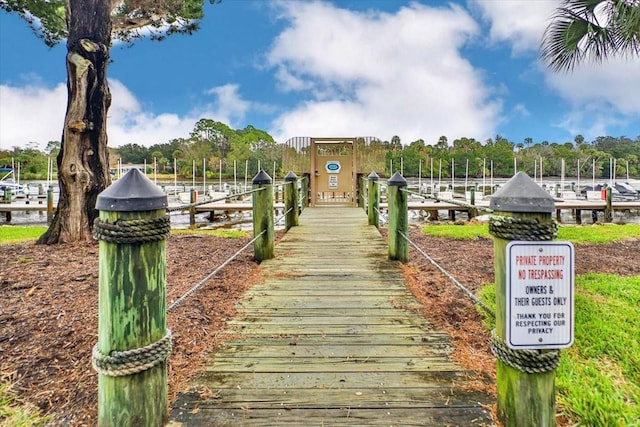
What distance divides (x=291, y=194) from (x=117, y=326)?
15.3 feet

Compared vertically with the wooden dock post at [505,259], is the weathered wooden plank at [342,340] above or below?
below

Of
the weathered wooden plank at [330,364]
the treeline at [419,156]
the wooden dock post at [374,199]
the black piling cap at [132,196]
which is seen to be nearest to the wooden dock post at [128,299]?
the black piling cap at [132,196]

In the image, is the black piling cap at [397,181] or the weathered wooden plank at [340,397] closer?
the weathered wooden plank at [340,397]

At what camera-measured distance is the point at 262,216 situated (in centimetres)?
391

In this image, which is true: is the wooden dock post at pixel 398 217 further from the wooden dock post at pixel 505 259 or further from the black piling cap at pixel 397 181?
the wooden dock post at pixel 505 259

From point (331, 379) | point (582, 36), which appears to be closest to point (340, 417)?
point (331, 379)

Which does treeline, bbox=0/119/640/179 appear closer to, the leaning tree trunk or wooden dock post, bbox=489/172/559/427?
the leaning tree trunk

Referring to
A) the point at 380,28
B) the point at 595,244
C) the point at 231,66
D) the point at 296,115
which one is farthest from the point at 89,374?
the point at 296,115

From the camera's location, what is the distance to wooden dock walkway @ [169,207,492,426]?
1487mm

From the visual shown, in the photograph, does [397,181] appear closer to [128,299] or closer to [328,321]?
[328,321]

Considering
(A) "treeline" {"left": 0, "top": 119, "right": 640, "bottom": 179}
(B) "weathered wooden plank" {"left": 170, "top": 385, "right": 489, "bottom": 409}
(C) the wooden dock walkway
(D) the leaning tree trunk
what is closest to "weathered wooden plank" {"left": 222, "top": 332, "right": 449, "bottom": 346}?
(C) the wooden dock walkway

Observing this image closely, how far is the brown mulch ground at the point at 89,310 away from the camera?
1684mm

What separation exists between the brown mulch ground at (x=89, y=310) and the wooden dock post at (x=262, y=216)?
21 centimetres

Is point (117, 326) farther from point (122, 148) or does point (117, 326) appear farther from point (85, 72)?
point (122, 148)
